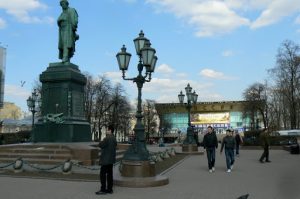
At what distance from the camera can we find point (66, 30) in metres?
24.8

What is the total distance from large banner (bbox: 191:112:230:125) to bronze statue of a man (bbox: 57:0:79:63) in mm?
113913

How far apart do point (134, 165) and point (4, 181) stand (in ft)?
14.0

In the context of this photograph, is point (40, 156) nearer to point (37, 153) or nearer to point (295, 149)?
point (37, 153)

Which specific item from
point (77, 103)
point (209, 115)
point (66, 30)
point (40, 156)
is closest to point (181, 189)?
point (40, 156)

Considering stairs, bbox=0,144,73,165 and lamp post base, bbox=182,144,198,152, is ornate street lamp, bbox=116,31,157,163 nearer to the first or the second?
stairs, bbox=0,144,73,165

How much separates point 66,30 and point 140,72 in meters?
11.1

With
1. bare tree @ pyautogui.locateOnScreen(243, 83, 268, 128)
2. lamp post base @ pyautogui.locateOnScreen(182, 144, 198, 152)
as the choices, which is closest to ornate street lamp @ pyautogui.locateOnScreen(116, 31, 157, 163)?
lamp post base @ pyautogui.locateOnScreen(182, 144, 198, 152)

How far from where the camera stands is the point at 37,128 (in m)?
23.3

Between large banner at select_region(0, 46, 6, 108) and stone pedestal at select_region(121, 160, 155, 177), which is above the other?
large banner at select_region(0, 46, 6, 108)

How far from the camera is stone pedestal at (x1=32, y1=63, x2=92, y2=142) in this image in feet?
74.4

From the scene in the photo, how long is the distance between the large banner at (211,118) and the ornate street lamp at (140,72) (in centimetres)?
12279

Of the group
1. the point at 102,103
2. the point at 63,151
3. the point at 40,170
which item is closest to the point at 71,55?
the point at 63,151

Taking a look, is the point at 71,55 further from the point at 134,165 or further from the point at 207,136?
the point at 134,165

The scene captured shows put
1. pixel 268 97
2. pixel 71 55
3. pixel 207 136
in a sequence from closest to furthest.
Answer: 1. pixel 207 136
2. pixel 71 55
3. pixel 268 97
